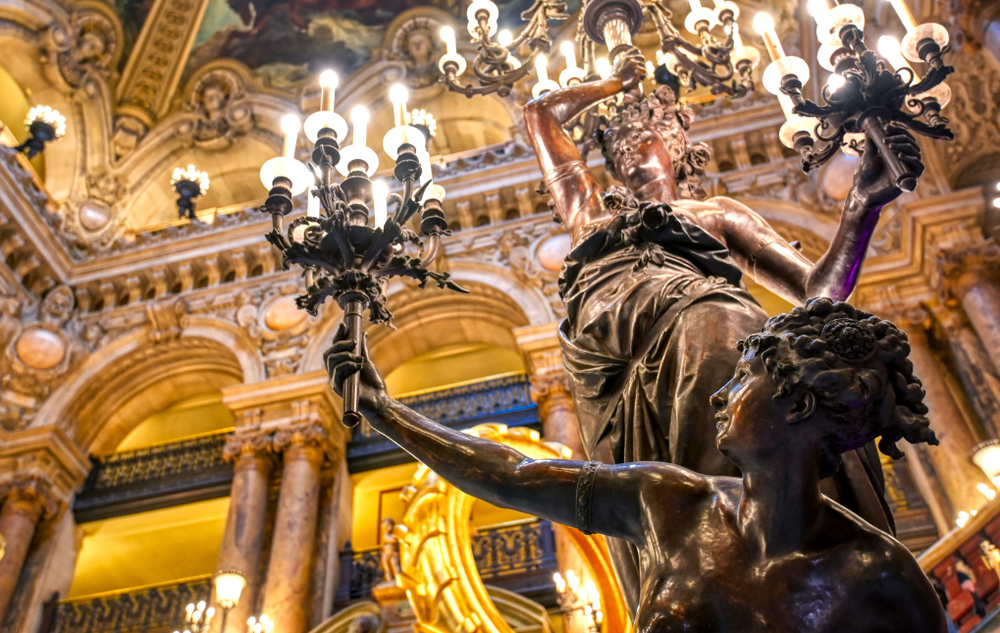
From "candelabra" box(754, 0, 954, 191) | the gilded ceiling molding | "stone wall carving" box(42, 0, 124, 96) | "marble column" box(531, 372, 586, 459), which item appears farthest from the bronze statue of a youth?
the gilded ceiling molding

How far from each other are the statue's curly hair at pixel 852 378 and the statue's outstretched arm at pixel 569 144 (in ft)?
3.66

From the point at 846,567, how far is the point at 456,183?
9615 mm

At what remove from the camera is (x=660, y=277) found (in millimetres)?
2131

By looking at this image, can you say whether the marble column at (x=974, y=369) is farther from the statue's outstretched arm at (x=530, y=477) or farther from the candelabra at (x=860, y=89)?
the statue's outstretched arm at (x=530, y=477)

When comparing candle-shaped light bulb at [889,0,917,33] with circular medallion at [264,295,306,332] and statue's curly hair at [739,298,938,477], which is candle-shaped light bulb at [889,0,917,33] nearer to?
statue's curly hair at [739,298,938,477]

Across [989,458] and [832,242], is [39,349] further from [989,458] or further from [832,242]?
[832,242]

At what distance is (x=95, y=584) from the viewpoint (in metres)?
12.2

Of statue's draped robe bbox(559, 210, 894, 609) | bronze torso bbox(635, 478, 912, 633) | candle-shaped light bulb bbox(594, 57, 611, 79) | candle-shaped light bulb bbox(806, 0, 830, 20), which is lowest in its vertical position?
bronze torso bbox(635, 478, 912, 633)

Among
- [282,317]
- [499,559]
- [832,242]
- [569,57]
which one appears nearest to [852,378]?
[832,242]

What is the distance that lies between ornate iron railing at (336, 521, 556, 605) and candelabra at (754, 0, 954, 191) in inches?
214

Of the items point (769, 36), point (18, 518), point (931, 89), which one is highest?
point (18, 518)

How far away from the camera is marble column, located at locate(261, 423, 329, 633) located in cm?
764

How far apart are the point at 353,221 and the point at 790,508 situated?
1.62 m

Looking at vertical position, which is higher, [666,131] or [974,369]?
[974,369]
